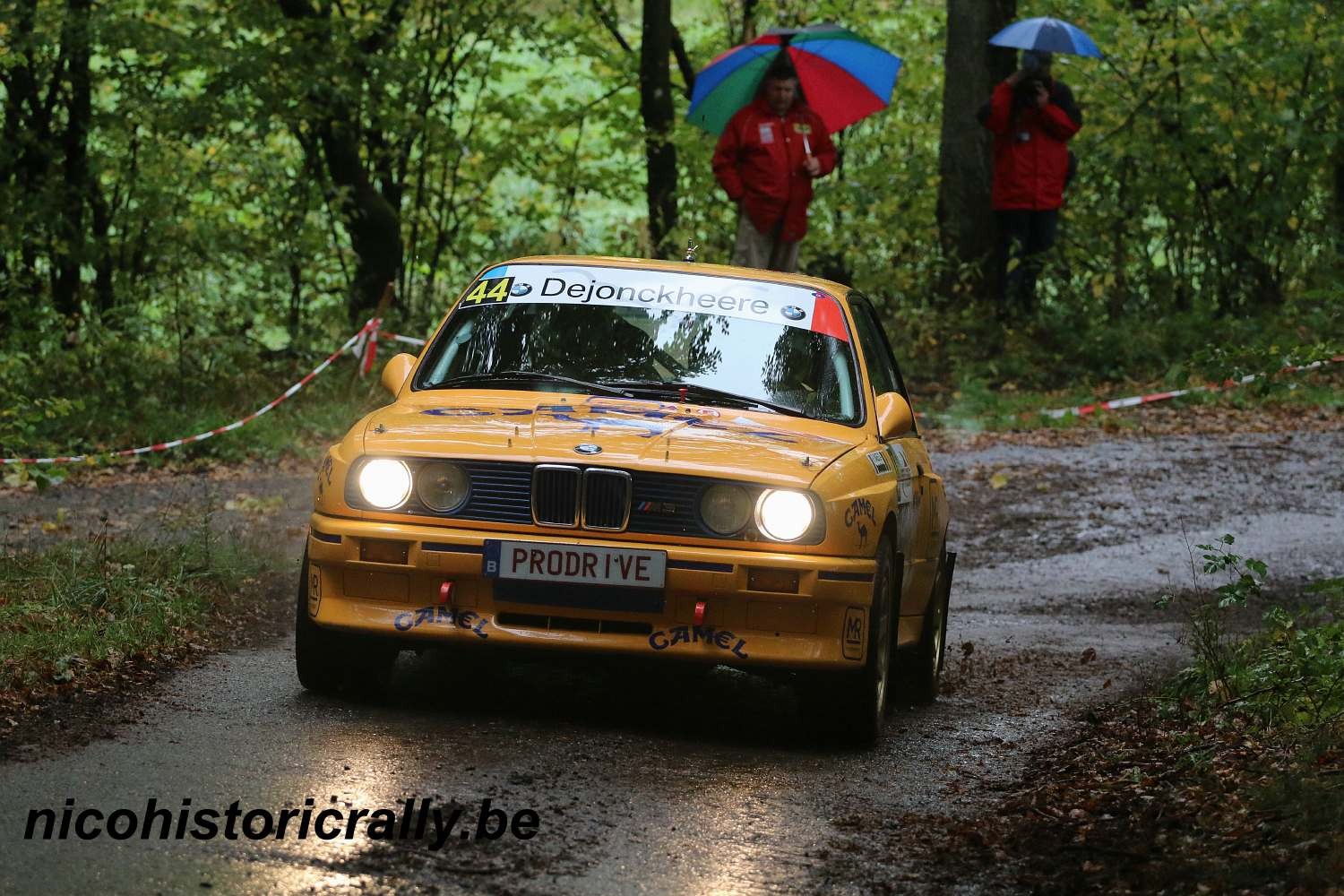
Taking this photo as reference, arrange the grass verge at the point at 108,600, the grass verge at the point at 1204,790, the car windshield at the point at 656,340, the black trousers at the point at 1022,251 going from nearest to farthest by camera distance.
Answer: the grass verge at the point at 1204,790 < the grass verge at the point at 108,600 < the car windshield at the point at 656,340 < the black trousers at the point at 1022,251

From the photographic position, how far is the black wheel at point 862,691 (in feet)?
21.2

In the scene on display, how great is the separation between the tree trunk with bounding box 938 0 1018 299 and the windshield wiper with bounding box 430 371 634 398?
42.3ft

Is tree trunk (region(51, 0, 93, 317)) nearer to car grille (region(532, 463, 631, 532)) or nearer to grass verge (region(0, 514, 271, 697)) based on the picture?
grass verge (region(0, 514, 271, 697))

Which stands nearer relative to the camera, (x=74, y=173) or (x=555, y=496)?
(x=555, y=496)

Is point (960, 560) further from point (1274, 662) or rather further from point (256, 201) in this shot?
point (256, 201)

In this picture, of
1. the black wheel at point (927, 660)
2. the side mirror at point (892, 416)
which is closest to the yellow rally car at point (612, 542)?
the side mirror at point (892, 416)

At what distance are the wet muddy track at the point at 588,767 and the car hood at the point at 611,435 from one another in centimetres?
76

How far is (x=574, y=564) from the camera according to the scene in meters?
6.27

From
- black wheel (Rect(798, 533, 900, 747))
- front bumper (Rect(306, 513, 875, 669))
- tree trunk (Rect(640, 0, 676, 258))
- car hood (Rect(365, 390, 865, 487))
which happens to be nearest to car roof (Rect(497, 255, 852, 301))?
car hood (Rect(365, 390, 865, 487))

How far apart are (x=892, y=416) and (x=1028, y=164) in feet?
38.2

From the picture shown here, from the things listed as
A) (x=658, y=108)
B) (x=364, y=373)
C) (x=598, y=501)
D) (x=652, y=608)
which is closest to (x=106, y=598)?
(x=598, y=501)

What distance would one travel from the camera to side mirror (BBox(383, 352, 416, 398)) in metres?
7.56

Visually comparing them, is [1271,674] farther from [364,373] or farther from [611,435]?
[364,373]

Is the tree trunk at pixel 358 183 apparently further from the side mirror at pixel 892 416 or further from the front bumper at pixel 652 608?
the front bumper at pixel 652 608
